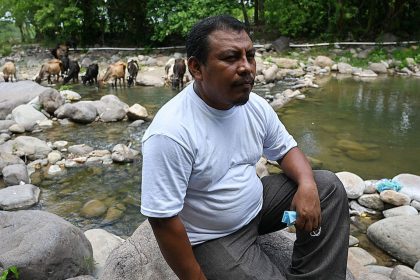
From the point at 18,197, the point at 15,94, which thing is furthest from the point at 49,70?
the point at 18,197

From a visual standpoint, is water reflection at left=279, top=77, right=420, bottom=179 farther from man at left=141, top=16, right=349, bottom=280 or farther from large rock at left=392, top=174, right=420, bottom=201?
man at left=141, top=16, right=349, bottom=280

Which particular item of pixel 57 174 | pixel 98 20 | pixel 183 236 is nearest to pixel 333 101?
pixel 57 174

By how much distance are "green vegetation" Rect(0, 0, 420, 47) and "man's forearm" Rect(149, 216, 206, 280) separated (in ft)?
53.8

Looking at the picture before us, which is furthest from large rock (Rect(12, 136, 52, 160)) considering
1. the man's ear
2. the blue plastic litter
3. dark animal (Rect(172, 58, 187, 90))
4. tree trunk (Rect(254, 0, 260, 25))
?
tree trunk (Rect(254, 0, 260, 25))

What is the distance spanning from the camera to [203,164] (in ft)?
6.57

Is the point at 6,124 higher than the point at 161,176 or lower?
lower

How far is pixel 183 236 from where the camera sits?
1.90 meters

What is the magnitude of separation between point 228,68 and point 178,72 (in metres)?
11.0

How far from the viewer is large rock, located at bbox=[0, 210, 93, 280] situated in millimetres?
3271

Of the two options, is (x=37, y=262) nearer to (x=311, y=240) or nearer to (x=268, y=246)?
(x=268, y=246)

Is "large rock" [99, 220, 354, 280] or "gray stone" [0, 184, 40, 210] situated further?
"gray stone" [0, 184, 40, 210]

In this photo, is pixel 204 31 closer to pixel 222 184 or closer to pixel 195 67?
pixel 195 67

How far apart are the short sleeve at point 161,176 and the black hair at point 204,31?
438 millimetres

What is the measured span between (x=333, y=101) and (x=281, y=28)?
9.26m
